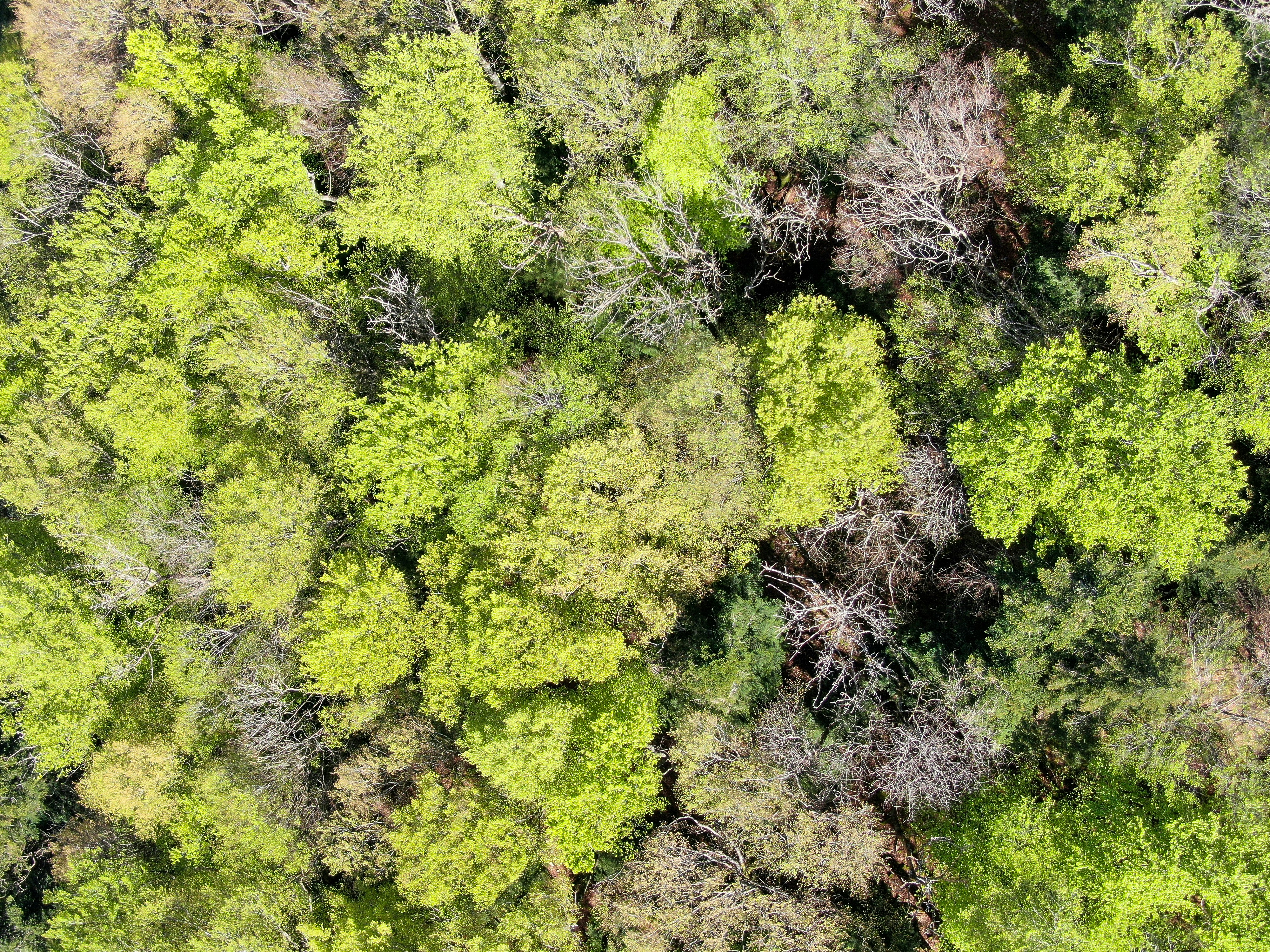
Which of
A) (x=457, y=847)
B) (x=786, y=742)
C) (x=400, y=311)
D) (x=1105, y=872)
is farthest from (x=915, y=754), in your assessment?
(x=400, y=311)

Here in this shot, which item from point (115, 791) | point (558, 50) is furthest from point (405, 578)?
point (558, 50)

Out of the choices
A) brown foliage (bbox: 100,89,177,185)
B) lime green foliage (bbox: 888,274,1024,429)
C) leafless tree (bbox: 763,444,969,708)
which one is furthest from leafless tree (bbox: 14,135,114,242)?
leafless tree (bbox: 763,444,969,708)

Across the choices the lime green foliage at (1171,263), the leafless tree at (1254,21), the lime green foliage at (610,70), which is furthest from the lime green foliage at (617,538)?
the leafless tree at (1254,21)

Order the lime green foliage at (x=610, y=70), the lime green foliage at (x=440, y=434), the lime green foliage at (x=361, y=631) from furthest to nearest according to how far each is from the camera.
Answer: the lime green foliage at (x=440, y=434)
the lime green foliage at (x=361, y=631)
the lime green foliage at (x=610, y=70)

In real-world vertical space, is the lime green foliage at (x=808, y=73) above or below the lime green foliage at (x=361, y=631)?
above

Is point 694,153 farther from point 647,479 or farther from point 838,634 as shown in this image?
point 838,634

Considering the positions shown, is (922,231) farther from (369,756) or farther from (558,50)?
(369,756)

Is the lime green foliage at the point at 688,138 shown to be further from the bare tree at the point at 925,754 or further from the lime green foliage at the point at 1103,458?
the bare tree at the point at 925,754
